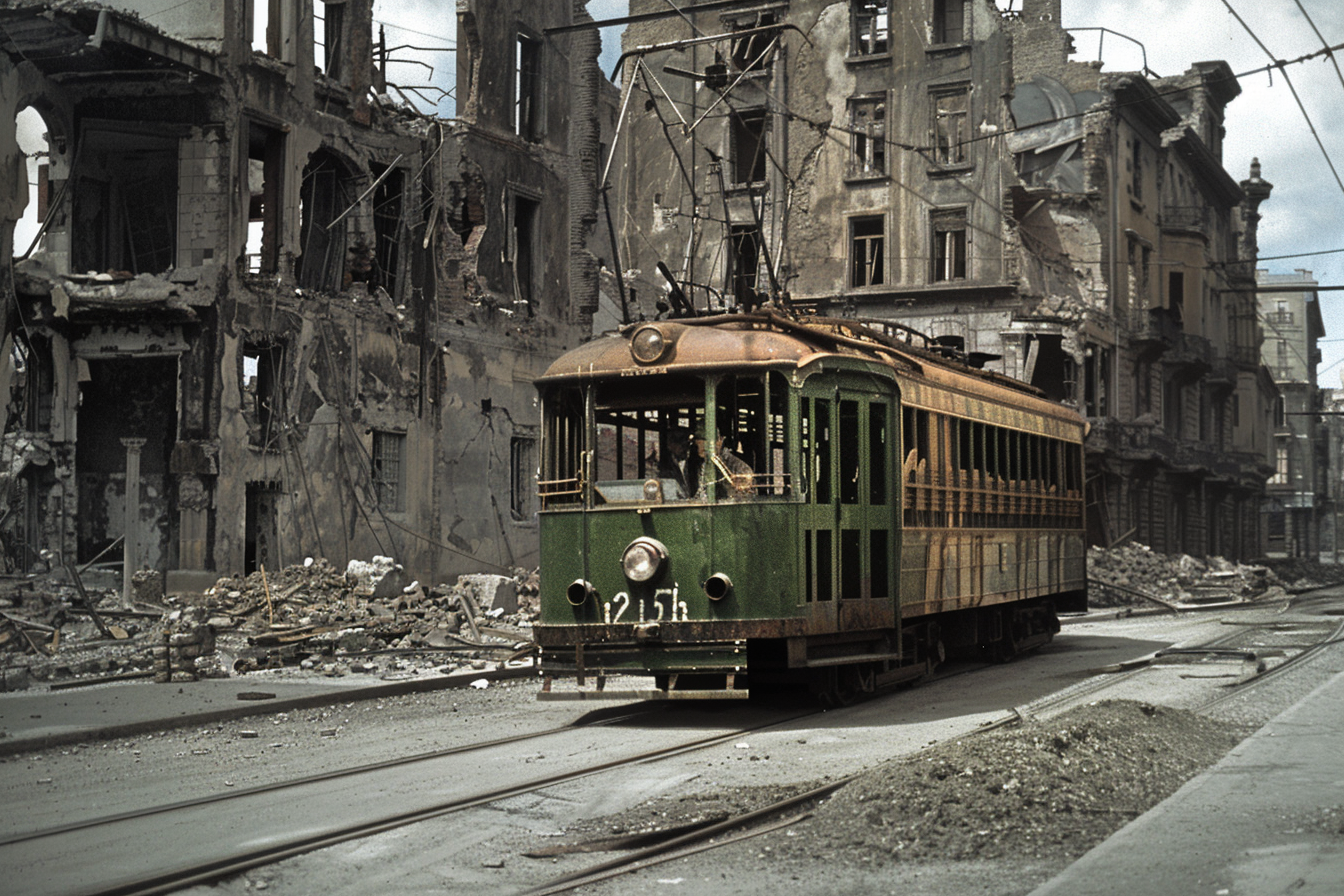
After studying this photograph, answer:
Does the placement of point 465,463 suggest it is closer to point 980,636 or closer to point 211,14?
point 211,14

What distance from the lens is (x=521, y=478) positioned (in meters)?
29.0

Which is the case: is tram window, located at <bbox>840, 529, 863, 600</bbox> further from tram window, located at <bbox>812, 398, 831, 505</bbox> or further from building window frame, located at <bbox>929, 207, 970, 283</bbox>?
building window frame, located at <bbox>929, 207, 970, 283</bbox>

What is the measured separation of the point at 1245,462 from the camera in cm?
5838

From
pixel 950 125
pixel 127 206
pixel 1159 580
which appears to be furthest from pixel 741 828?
pixel 950 125

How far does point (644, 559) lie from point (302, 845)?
4.73 meters

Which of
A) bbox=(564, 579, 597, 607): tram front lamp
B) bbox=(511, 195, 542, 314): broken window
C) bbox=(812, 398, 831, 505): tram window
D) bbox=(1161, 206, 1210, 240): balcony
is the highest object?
bbox=(1161, 206, 1210, 240): balcony

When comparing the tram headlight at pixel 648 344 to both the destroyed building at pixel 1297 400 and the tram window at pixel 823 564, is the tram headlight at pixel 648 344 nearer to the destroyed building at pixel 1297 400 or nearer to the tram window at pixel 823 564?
the tram window at pixel 823 564

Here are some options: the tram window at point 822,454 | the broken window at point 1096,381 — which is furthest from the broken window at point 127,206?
the broken window at point 1096,381

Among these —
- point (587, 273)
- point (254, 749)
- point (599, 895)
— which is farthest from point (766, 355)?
point (587, 273)

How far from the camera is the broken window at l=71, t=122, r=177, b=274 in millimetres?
23844

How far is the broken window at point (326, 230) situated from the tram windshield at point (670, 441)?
46.6 feet

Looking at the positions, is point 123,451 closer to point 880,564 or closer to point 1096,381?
point 880,564

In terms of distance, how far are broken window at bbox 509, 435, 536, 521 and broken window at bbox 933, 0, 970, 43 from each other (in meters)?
19.5

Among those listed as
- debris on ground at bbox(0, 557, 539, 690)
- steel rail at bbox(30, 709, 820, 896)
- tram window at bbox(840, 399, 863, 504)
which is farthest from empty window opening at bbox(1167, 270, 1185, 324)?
steel rail at bbox(30, 709, 820, 896)
